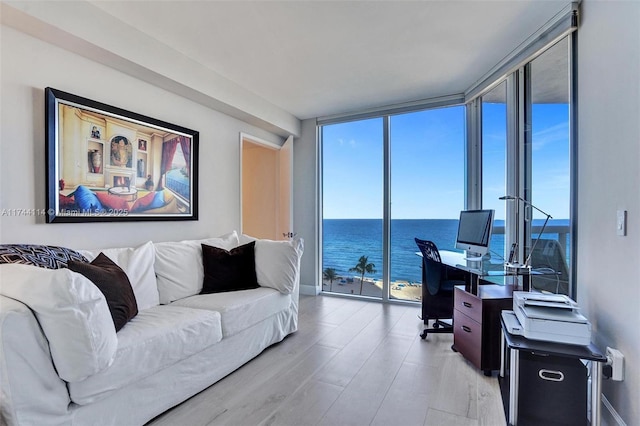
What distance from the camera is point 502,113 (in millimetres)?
3162

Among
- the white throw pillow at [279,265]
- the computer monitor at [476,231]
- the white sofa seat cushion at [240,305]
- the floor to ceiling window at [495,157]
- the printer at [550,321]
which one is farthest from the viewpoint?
the floor to ceiling window at [495,157]

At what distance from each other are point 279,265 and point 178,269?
852mm

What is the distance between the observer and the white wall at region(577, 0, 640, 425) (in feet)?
4.83

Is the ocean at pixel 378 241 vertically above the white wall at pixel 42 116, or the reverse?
the white wall at pixel 42 116

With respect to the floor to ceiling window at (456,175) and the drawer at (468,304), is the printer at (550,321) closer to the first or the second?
the drawer at (468,304)

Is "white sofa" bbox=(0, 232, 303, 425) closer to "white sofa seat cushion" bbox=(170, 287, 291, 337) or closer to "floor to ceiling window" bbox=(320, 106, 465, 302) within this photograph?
"white sofa seat cushion" bbox=(170, 287, 291, 337)

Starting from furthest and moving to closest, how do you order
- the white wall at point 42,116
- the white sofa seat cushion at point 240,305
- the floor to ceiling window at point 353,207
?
the floor to ceiling window at point 353,207, the white sofa seat cushion at point 240,305, the white wall at point 42,116

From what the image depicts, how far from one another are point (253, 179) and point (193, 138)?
2.00 metres

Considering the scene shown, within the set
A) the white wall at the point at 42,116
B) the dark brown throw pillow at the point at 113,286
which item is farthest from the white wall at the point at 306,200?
the dark brown throw pillow at the point at 113,286

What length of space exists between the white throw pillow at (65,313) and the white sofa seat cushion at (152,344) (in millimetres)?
113

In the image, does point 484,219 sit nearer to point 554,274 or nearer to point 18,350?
point 554,274

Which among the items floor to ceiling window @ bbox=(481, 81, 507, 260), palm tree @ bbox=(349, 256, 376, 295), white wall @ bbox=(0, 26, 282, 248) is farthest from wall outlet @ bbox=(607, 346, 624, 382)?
white wall @ bbox=(0, 26, 282, 248)

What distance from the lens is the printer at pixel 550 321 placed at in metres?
1.60

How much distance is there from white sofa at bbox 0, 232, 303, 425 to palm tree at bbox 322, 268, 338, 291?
188 centimetres
